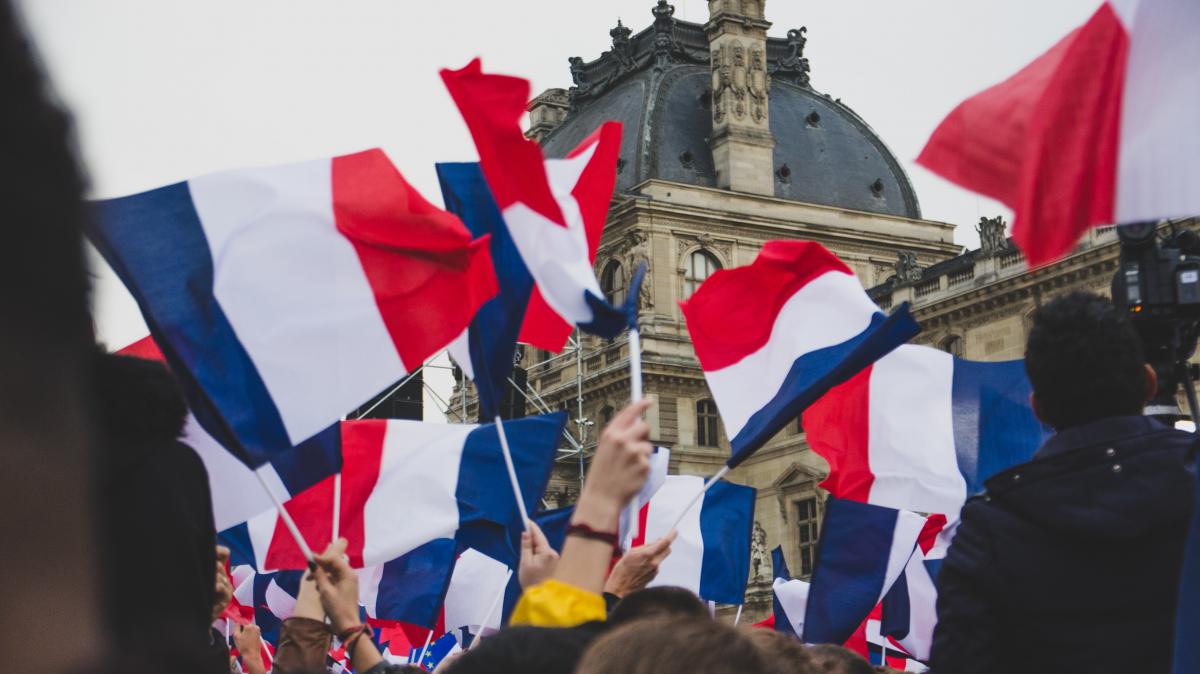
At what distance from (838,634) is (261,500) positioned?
12.5ft

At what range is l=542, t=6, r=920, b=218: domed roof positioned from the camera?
48.3 metres

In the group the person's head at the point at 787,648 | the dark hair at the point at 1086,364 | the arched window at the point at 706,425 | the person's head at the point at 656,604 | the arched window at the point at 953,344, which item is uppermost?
the arched window at the point at 953,344

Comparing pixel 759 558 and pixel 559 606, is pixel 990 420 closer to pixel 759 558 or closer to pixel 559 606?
pixel 559 606

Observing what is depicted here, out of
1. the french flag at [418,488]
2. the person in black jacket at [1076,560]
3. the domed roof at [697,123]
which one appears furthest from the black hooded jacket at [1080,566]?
the domed roof at [697,123]

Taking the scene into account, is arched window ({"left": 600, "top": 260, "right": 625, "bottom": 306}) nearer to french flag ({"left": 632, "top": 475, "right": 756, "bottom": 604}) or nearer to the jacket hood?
french flag ({"left": 632, "top": 475, "right": 756, "bottom": 604})

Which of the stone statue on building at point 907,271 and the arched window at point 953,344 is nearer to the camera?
the arched window at point 953,344

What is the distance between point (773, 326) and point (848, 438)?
1.30m

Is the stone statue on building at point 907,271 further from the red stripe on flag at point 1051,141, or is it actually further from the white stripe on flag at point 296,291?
the red stripe on flag at point 1051,141

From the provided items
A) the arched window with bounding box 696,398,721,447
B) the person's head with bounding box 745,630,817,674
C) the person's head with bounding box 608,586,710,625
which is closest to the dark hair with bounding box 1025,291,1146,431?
the person's head with bounding box 745,630,817,674

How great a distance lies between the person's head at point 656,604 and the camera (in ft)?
9.14

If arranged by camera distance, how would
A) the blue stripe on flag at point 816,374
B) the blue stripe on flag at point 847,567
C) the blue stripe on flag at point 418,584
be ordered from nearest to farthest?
the blue stripe on flag at point 816,374, the blue stripe on flag at point 847,567, the blue stripe on flag at point 418,584

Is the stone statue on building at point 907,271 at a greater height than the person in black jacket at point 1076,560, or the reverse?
the stone statue on building at point 907,271

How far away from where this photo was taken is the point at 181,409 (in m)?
2.65

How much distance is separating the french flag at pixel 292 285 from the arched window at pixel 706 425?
38.0 m
